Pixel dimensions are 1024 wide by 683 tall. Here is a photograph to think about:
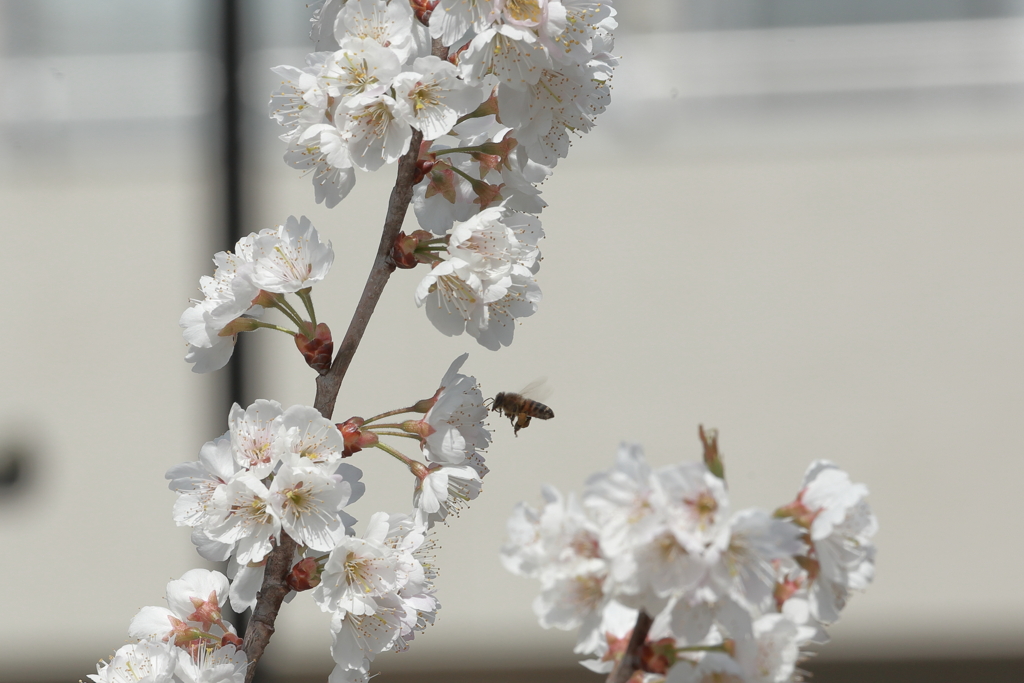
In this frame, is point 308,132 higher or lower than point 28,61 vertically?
lower

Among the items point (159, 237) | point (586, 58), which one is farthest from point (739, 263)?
point (586, 58)

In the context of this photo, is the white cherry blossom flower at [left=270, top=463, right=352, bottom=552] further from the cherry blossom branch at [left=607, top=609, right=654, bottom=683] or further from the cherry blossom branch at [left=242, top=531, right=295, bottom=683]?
the cherry blossom branch at [left=607, top=609, right=654, bottom=683]

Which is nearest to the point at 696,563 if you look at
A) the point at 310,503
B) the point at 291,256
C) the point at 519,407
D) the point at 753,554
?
the point at 753,554

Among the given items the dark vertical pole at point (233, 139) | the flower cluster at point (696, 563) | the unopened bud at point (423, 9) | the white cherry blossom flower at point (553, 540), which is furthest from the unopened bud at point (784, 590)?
the dark vertical pole at point (233, 139)

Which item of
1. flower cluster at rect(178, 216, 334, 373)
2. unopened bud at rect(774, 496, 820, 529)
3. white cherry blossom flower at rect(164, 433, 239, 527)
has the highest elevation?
flower cluster at rect(178, 216, 334, 373)

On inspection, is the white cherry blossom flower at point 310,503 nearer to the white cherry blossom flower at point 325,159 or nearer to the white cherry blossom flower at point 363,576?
the white cherry blossom flower at point 363,576

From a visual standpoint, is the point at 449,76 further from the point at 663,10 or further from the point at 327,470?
the point at 663,10

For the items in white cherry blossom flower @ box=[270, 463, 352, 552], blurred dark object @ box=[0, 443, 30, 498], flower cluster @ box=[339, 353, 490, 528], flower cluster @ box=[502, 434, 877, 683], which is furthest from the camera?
blurred dark object @ box=[0, 443, 30, 498]

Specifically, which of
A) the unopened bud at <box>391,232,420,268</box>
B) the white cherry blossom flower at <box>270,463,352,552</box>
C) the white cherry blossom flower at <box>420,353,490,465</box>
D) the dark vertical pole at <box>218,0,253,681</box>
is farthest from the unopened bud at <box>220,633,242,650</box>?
the dark vertical pole at <box>218,0,253,681</box>
